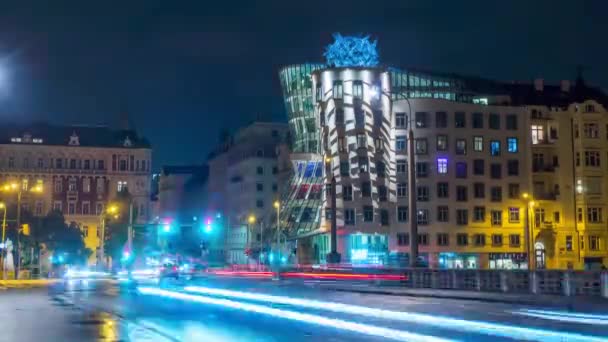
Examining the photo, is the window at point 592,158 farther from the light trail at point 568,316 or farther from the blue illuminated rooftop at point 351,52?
the light trail at point 568,316

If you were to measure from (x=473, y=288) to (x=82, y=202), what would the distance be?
95.1m

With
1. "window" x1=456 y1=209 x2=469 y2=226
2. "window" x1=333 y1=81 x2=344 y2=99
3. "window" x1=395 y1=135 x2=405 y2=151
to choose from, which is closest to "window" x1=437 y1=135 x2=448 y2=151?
"window" x1=395 y1=135 x2=405 y2=151

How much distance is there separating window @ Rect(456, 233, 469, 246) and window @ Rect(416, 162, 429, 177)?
24.5 ft

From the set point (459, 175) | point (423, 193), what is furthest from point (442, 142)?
point (423, 193)

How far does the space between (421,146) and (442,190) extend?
5.31 meters

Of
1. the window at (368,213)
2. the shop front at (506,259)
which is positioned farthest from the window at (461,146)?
the shop front at (506,259)

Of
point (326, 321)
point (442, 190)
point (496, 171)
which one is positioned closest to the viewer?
point (326, 321)

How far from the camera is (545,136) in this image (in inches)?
3878

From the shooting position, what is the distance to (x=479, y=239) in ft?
312

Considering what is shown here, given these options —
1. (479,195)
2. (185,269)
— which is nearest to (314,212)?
(479,195)

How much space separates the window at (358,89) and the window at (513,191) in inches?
775

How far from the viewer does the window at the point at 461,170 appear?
314 feet

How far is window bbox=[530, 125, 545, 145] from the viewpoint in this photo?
98.4 meters

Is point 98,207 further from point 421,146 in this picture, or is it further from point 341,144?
point 421,146
